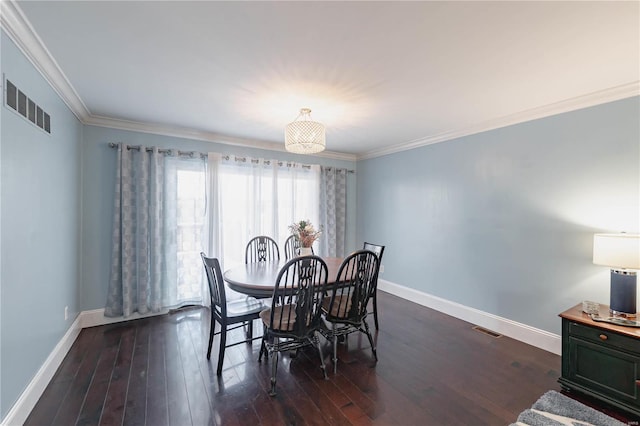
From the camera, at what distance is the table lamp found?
6.53ft

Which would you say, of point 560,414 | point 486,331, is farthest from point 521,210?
point 560,414

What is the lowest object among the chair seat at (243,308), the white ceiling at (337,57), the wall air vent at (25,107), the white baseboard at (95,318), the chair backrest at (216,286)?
the white baseboard at (95,318)

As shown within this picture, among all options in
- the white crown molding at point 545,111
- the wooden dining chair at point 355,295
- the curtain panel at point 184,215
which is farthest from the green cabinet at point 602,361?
the curtain panel at point 184,215

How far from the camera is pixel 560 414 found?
187cm

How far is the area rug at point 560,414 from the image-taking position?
5.85 feet

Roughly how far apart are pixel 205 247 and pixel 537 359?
13.3ft

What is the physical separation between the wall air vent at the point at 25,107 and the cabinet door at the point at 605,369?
14.1ft

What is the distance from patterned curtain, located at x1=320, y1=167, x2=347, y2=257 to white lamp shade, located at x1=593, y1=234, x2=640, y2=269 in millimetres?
3466

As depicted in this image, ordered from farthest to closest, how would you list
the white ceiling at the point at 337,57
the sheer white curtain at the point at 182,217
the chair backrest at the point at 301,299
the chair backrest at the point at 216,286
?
the sheer white curtain at the point at 182,217
the chair backrest at the point at 216,286
the chair backrest at the point at 301,299
the white ceiling at the point at 337,57

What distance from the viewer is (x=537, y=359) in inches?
102

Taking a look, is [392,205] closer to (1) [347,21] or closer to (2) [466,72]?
(2) [466,72]

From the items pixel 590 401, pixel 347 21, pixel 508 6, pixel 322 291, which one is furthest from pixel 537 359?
pixel 347 21

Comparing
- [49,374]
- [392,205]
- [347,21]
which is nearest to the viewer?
[347,21]

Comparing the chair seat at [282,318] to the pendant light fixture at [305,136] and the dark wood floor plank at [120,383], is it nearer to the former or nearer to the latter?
the dark wood floor plank at [120,383]
